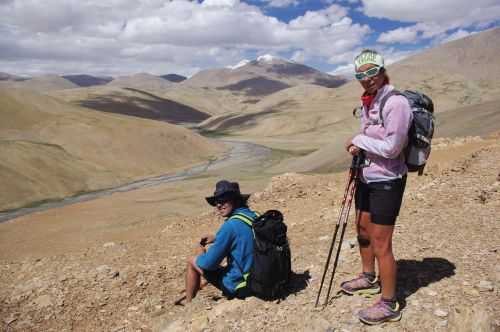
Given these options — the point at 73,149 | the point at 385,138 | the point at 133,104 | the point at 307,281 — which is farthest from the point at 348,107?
the point at 133,104

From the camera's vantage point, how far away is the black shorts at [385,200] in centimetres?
403

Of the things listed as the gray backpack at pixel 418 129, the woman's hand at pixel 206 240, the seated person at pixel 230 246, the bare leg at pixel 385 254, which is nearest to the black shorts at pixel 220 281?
the seated person at pixel 230 246

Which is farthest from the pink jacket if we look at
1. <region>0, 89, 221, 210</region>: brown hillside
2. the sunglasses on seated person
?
<region>0, 89, 221, 210</region>: brown hillside

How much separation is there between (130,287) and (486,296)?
196 inches

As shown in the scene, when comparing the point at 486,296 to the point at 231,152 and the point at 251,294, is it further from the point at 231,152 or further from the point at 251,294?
the point at 231,152

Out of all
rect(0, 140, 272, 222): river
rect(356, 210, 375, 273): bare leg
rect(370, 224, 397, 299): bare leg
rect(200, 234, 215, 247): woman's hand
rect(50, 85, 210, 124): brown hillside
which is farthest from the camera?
rect(50, 85, 210, 124): brown hillside

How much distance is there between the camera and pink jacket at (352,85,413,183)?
379 centimetres

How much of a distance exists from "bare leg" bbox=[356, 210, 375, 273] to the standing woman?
2cm

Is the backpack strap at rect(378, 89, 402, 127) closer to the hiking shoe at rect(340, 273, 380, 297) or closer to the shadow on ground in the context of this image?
the hiking shoe at rect(340, 273, 380, 297)

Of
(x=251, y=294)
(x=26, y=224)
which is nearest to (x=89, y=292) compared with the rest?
(x=251, y=294)

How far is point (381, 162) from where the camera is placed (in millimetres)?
4055

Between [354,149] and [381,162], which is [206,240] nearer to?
[354,149]

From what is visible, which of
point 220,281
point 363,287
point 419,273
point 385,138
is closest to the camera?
point 385,138

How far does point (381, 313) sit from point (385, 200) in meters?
1.09
